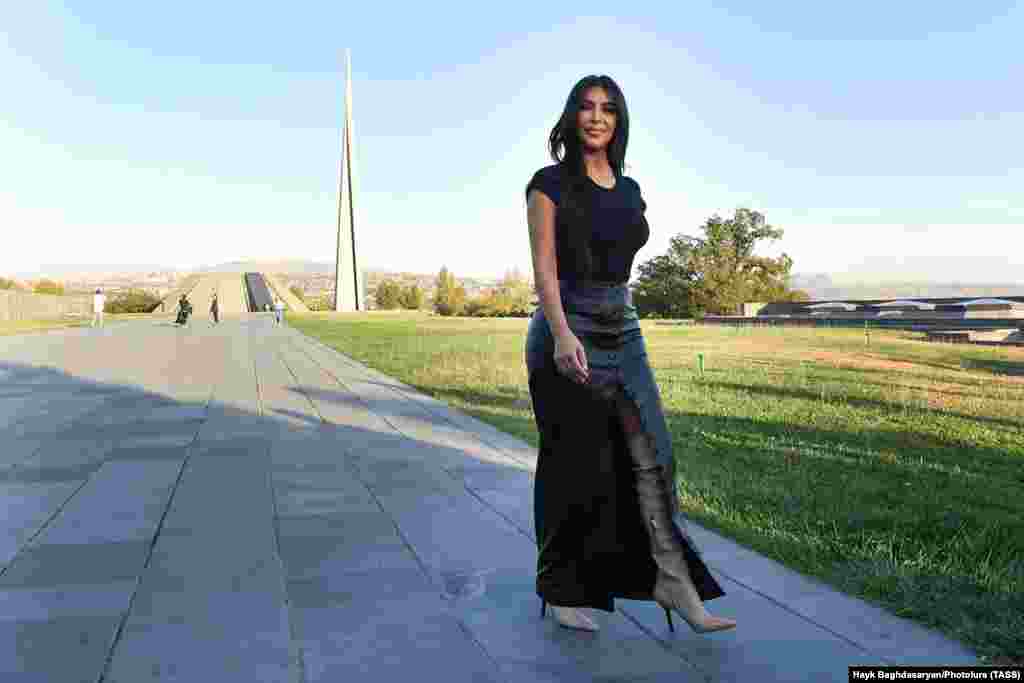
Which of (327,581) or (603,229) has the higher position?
(603,229)

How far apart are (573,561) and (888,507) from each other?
8.81 ft

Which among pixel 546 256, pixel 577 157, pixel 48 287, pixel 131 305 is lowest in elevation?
pixel 131 305

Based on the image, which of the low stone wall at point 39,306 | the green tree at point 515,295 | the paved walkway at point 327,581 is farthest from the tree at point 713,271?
the paved walkway at point 327,581

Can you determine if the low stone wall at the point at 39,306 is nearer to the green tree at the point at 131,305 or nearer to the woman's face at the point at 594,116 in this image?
the green tree at the point at 131,305

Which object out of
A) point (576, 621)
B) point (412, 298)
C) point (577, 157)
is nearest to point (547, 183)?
point (577, 157)

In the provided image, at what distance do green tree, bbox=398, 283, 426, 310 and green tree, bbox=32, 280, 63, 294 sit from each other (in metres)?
33.0

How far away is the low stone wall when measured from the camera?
42031 millimetres

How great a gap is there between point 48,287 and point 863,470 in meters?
101

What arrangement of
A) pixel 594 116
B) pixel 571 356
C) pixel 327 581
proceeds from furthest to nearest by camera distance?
pixel 327 581 < pixel 594 116 < pixel 571 356

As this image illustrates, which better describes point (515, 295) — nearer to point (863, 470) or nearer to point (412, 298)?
point (412, 298)

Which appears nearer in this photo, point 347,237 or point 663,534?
point 663,534

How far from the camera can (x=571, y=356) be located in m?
2.97

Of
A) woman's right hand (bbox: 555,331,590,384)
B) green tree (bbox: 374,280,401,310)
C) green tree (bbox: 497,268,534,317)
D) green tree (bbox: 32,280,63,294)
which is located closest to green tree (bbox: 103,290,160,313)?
green tree (bbox: 32,280,63,294)

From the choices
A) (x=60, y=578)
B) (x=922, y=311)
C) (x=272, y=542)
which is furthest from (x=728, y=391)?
(x=922, y=311)
